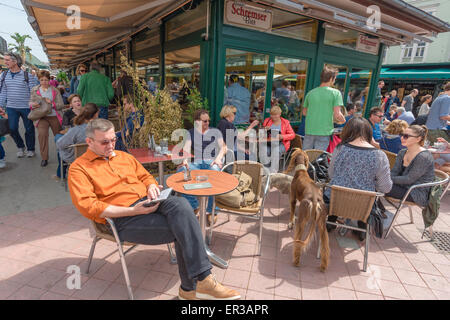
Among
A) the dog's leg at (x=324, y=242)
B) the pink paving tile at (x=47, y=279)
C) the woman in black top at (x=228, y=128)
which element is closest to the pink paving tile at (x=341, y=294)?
the dog's leg at (x=324, y=242)

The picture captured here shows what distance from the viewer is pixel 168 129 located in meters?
4.12

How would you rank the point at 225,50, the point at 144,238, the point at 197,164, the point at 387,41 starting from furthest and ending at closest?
the point at 387,41, the point at 225,50, the point at 197,164, the point at 144,238

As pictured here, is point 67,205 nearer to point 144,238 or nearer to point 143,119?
point 143,119

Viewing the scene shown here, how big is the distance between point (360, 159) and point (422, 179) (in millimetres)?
1067

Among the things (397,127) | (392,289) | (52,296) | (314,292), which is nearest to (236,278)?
(314,292)

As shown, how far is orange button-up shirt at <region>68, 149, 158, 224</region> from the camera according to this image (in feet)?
6.17

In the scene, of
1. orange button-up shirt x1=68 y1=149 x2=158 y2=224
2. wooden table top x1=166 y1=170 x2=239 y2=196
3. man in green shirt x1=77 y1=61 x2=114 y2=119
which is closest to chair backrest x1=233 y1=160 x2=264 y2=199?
wooden table top x1=166 y1=170 x2=239 y2=196

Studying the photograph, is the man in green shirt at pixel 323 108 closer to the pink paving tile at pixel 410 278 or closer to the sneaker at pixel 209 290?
the pink paving tile at pixel 410 278

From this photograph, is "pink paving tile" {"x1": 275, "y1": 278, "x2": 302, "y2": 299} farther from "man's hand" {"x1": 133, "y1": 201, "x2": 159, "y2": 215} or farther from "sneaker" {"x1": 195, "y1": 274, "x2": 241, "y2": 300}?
"man's hand" {"x1": 133, "y1": 201, "x2": 159, "y2": 215}

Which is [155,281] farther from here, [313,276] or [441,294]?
[441,294]

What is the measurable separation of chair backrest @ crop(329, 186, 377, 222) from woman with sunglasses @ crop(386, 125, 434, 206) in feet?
3.28

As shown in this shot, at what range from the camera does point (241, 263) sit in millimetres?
2598

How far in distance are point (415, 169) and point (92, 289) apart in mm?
3553
